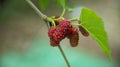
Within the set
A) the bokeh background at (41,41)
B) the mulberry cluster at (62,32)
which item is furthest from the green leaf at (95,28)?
the bokeh background at (41,41)

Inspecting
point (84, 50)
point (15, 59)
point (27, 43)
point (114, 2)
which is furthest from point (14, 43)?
point (114, 2)

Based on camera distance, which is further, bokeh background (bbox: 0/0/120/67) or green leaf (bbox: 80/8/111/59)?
bokeh background (bbox: 0/0/120/67)

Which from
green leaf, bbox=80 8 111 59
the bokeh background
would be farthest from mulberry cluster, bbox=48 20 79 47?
the bokeh background

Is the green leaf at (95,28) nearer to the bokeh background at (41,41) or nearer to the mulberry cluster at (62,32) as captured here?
the mulberry cluster at (62,32)

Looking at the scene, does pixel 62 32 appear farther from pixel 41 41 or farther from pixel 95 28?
pixel 41 41

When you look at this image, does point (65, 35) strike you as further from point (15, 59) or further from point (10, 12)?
point (10, 12)

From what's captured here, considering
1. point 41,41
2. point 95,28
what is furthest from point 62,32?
point 41,41

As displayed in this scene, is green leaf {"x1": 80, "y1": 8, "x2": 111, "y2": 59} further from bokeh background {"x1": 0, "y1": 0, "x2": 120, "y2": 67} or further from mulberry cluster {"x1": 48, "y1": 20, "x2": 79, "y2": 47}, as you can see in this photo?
bokeh background {"x1": 0, "y1": 0, "x2": 120, "y2": 67}
